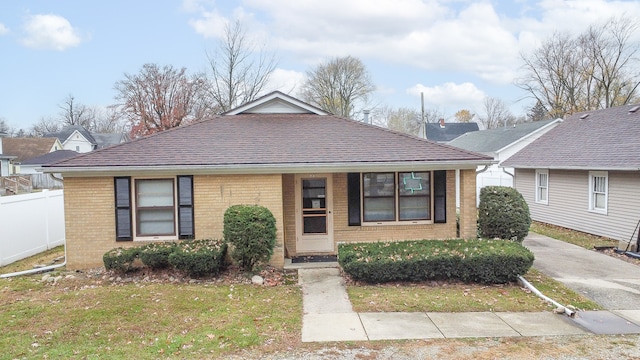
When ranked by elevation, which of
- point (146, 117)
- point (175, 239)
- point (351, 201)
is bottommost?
point (175, 239)

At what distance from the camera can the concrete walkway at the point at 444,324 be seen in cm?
585

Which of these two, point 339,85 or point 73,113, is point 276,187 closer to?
point 339,85

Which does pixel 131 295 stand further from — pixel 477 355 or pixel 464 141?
pixel 464 141

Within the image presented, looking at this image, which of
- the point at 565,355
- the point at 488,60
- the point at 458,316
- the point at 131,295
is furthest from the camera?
the point at 488,60

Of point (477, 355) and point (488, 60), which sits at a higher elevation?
point (488, 60)

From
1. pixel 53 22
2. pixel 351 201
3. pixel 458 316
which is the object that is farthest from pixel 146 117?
pixel 458 316

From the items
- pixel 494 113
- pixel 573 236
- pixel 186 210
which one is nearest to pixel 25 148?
pixel 186 210

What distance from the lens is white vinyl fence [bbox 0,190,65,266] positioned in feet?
34.4

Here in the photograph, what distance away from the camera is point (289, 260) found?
33.7ft

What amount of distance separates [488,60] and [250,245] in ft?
103

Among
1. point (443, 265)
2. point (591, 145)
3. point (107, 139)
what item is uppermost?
point (107, 139)

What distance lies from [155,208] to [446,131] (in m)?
44.3

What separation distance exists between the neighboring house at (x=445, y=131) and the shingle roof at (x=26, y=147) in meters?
45.8

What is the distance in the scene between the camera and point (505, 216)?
9.96 m
